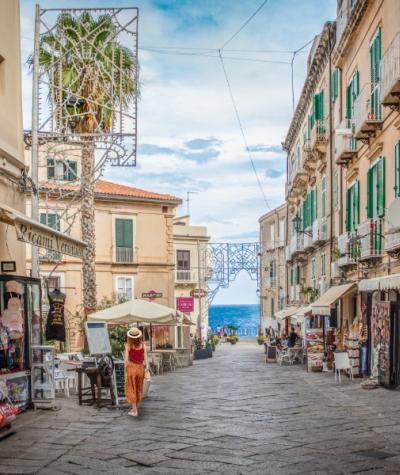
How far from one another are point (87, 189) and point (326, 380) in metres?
9.44

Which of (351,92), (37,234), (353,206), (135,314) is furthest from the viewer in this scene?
(351,92)

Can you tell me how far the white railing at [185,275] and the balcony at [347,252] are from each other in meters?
31.6

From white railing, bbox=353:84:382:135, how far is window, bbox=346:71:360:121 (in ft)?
7.61

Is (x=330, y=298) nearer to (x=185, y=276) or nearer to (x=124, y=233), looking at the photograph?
(x=124, y=233)

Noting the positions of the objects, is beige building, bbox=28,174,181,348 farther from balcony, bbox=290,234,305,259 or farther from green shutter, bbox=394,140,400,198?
green shutter, bbox=394,140,400,198

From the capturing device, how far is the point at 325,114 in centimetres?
3098

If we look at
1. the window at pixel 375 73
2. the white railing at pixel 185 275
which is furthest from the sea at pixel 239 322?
the window at pixel 375 73

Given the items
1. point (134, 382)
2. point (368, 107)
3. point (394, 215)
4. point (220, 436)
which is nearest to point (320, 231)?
point (368, 107)

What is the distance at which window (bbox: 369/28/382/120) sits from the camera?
20.3m

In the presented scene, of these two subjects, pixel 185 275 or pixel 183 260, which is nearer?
pixel 185 275

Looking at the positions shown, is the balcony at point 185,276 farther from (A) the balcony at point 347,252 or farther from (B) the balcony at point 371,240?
(B) the balcony at point 371,240

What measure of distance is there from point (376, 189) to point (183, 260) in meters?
38.2

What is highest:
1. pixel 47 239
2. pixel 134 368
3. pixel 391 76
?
pixel 391 76

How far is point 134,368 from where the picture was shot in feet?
46.8
